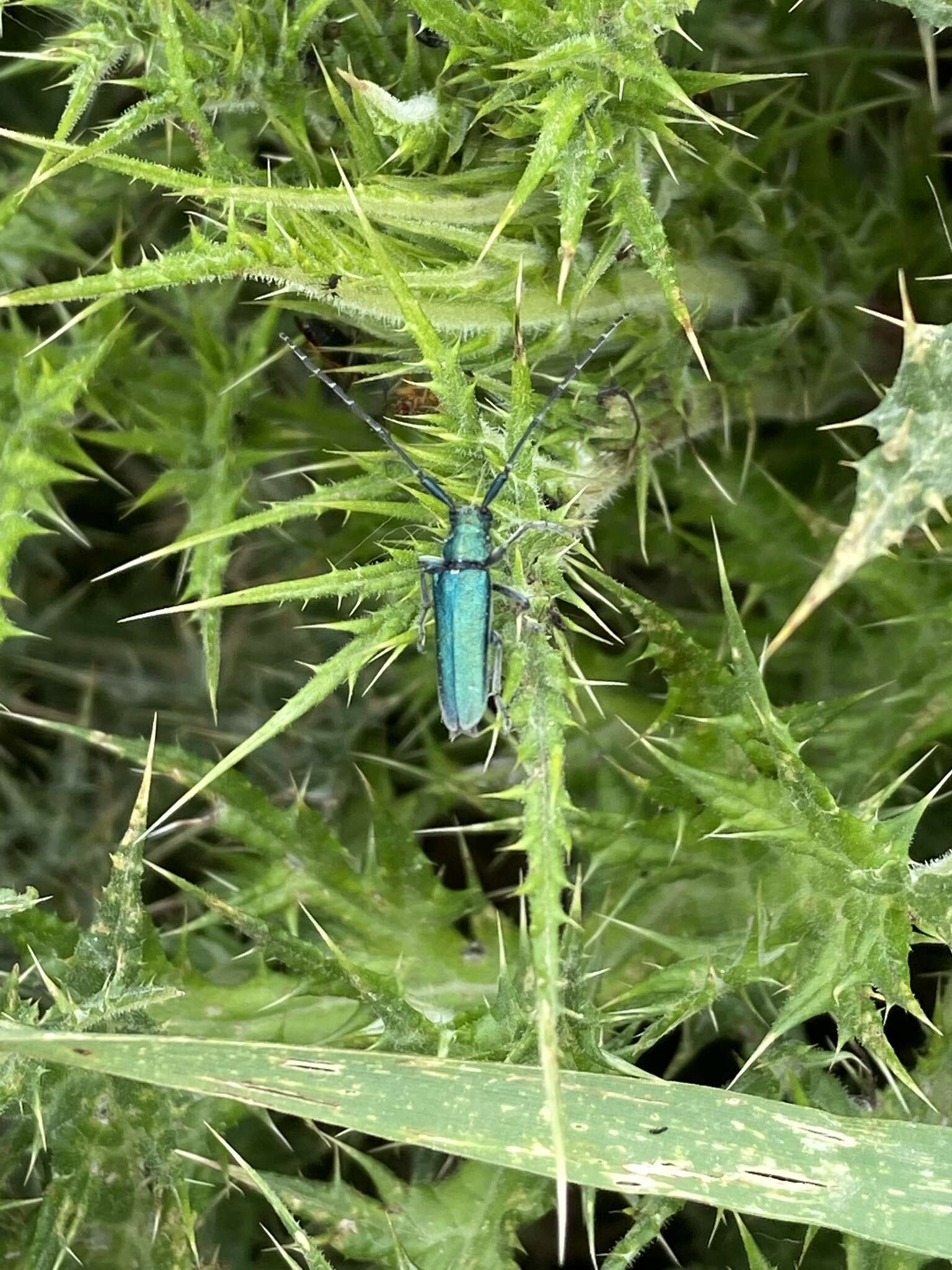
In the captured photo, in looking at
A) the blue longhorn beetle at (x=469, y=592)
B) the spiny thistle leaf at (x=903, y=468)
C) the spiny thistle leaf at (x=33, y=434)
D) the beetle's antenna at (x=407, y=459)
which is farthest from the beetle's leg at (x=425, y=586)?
the spiny thistle leaf at (x=33, y=434)

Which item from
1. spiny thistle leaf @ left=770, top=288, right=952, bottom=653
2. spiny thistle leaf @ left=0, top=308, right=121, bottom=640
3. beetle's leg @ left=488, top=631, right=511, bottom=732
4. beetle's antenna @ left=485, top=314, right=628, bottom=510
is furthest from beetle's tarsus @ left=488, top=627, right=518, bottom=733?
spiny thistle leaf @ left=0, top=308, right=121, bottom=640

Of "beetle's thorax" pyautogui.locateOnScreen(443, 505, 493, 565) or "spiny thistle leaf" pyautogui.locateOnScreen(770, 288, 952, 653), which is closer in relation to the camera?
"spiny thistle leaf" pyautogui.locateOnScreen(770, 288, 952, 653)

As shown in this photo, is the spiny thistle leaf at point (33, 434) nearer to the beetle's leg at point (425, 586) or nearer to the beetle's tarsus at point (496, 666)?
the beetle's leg at point (425, 586)

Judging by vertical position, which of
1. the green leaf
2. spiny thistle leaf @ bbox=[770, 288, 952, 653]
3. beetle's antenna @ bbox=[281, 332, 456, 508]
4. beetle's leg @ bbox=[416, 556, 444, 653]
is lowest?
the green leaf

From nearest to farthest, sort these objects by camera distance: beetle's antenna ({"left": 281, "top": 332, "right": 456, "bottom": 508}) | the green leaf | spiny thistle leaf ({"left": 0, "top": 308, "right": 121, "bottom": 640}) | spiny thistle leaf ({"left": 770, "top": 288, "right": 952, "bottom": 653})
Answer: spiny thistle leaf ({"left": 770, "top": 288, "right": 952, "bottom": 653}), the green leaf, beetle's antenna ({"left": 281, "top": 332, "right": 456, "bottom": 508}), spiny thistle leaf ({"left": 0, "top": 308, "right": 121, "bottom": 640})

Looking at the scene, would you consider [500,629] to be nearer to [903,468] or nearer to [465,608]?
[465,608]

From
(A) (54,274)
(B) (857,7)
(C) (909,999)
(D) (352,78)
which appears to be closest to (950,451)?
(C) (909,999)

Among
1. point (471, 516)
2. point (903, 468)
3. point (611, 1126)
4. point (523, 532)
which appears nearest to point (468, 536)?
point (471, 516)

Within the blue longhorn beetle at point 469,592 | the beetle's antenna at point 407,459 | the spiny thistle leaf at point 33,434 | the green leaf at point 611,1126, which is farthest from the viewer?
the spiny thistle leaf at point 33,434

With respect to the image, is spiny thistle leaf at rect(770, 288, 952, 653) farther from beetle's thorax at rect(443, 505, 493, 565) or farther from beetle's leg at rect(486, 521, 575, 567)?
beetle's thorax at rect(443, 505, 493, 565)
